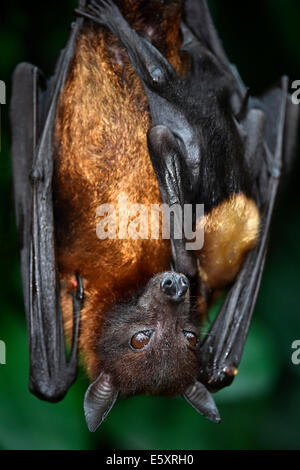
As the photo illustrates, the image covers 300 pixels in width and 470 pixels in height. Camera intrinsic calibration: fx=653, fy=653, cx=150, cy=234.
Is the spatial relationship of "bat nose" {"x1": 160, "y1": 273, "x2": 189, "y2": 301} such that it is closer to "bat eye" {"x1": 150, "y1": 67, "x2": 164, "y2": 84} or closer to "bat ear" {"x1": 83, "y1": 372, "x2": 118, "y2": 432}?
"bat ear" {"x1": 83, "y1": 372, "x2": 118, "y2": 432}

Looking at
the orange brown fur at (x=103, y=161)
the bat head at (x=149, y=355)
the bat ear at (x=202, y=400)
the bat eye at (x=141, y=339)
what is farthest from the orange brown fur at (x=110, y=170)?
the bat ear at (x=202, y=400)

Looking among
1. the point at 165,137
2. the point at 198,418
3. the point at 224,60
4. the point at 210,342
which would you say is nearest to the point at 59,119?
the point at 165,137

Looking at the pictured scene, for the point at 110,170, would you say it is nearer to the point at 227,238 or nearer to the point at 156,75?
the point at 156,75

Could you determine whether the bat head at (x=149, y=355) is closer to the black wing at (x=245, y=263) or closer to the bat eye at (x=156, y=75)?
the black wing at (x=245, y=263)

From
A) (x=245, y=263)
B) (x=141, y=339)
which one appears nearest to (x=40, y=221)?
(x=141, y=339)

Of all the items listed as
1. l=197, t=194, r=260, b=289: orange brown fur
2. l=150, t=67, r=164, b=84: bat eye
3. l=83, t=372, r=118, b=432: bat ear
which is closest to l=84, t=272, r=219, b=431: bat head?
l=83, t=372, r=118, b=432: bat ear

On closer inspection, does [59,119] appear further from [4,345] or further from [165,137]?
[4,345]

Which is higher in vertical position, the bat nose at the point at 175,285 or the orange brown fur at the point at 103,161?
the orange brown fur at the point at 103,161
